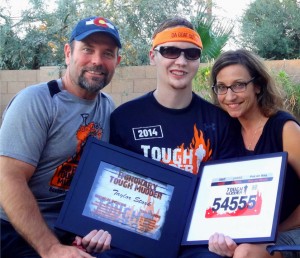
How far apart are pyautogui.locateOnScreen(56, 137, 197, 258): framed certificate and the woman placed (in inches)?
20.2

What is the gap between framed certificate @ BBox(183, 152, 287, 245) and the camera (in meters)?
2.64

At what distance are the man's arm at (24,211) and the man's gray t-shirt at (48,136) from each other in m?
0.07

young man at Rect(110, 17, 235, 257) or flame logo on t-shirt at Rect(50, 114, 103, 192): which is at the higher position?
young man at Rect(110, 17, 235, 257)

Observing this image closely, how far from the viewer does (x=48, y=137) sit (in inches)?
117

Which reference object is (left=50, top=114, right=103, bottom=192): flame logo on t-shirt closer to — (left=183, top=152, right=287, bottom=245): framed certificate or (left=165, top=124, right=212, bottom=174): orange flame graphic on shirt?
(left=165, top=124, right=212, bottom=174): orange flame graphic on shirt

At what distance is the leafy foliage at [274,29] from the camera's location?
40.1 ft

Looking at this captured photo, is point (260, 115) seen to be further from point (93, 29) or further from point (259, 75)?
point (93, 29)

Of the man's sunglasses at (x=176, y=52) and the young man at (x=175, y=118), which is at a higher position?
the man's sunglasses at (x=176, y=52)

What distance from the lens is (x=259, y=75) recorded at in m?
3.30

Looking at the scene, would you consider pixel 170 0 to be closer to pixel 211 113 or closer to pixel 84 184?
pixel 211 113

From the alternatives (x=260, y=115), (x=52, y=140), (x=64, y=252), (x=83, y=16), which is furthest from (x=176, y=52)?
(x=83, y=16)

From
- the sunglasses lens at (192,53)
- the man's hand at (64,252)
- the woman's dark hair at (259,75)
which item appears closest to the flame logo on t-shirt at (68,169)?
the man's hand at (64,252)

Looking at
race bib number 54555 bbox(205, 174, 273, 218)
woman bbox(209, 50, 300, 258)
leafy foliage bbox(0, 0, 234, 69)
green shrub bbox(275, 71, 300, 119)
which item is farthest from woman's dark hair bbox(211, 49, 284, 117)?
leafy foliage bbox(0, 0, 234, 69)

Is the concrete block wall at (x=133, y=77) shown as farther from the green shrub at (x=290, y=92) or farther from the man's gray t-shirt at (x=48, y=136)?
the man's gray t-shirt at (x=48, y=136)
